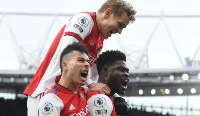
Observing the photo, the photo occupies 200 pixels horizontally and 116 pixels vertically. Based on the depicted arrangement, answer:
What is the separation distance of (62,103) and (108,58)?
0.77 metres

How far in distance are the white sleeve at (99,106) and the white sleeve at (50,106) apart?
22 centimetres

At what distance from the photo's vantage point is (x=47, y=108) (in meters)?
2.52

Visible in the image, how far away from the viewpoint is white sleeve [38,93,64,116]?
2521mm

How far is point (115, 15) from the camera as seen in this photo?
9.76 ft

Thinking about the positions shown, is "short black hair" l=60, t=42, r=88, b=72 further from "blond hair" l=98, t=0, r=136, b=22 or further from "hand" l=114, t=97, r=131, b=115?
"hand" l=114, t=97, r=131, b=115

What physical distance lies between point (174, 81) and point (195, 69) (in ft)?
5.62

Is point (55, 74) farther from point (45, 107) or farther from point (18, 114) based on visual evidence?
point (18, 114)

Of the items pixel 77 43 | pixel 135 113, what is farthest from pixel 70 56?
pixel 135 113

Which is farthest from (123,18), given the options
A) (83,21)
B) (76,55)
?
(76,55)

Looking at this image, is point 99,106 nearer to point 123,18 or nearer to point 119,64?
point 119,64

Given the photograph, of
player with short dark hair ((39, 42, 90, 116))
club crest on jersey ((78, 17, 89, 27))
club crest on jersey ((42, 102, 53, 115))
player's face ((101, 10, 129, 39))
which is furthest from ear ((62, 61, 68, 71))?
player's face ((101, 10, 129, 39))

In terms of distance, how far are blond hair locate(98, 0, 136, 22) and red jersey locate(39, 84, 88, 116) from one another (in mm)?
686

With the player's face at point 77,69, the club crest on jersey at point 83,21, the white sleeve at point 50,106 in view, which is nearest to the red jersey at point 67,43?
the club crest on jersey at point 83,21

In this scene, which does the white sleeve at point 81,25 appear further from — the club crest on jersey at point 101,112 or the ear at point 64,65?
the club crest on jersey at point 101,112
